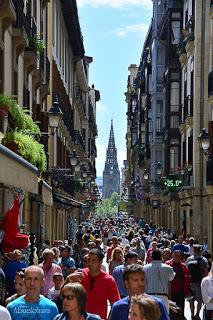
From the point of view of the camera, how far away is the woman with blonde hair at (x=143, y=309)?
5441 millimetres

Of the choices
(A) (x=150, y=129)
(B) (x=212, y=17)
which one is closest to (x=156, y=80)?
(A) (x=150, y=129)

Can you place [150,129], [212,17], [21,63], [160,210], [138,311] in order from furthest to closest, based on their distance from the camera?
[150,129] → [160,210] → [212,17] → [21,63] → [138,311]

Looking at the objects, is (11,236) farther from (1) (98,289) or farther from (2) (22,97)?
(2) (22,97)

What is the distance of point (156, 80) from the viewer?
68938 millimetres

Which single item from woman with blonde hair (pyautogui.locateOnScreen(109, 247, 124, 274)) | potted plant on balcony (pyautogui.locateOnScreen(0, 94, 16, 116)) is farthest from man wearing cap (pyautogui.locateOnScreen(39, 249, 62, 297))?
potted plant on balcony (pyautogui.locateOnScreen(0, 94, 16, 116))

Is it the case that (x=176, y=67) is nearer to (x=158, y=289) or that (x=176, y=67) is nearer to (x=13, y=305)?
(x=158, y=289)

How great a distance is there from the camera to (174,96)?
53.5 metres

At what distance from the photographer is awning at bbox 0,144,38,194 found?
11.3m

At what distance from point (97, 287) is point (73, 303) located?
283 centimetres

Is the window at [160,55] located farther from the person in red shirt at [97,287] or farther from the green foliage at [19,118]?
the person in red shirt at [97,287]

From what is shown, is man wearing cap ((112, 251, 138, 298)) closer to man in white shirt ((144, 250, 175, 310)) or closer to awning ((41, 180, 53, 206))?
man in white shirt ((144, 250, 175, 310))

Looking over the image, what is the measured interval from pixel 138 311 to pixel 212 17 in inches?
1164

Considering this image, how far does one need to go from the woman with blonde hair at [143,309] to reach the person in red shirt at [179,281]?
941 centimetres

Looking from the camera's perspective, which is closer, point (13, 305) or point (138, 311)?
point (138, 311)
